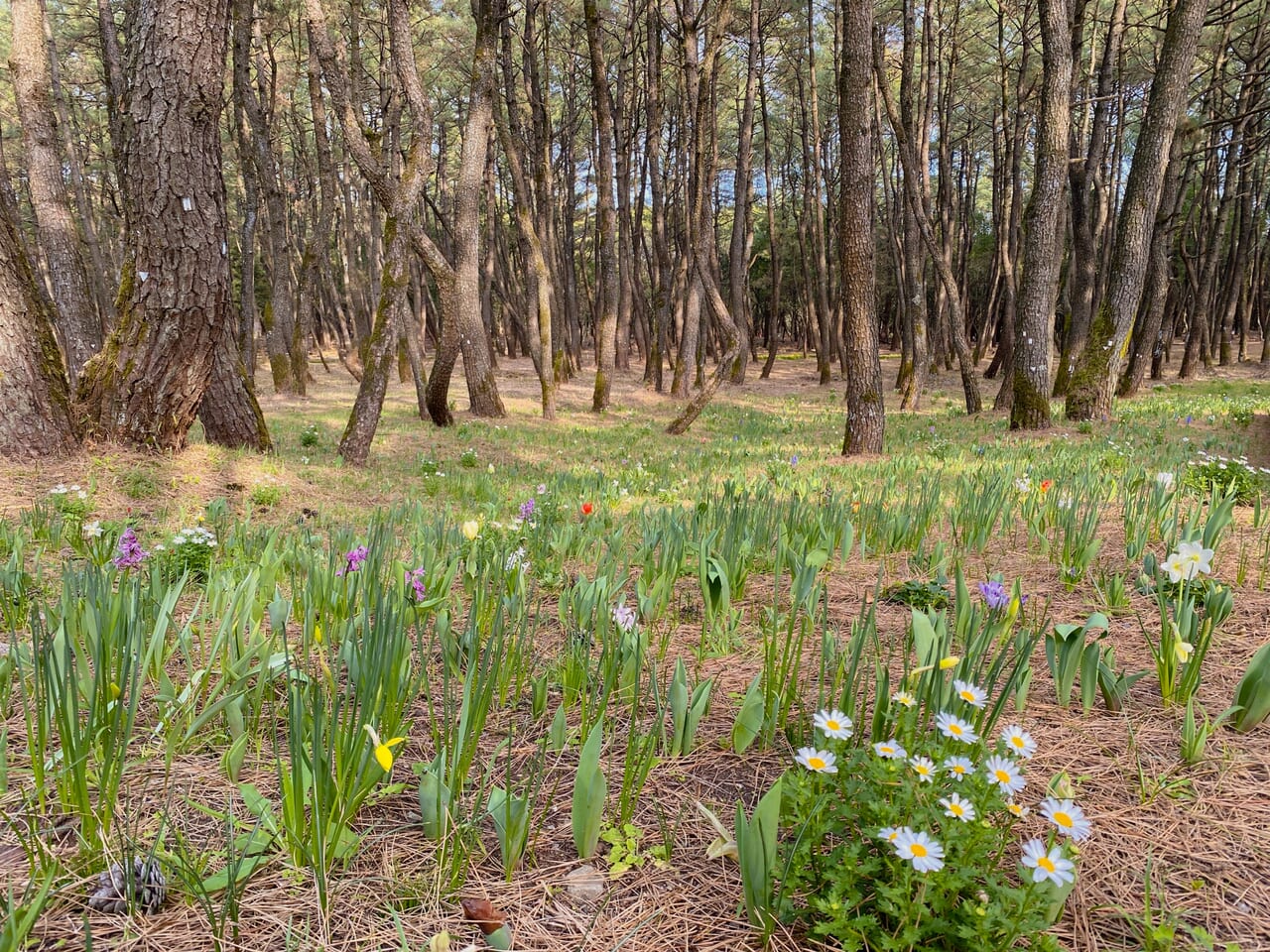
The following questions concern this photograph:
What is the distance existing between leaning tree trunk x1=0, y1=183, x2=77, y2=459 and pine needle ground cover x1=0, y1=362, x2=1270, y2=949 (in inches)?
75.9

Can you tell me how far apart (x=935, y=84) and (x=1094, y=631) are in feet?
77.9

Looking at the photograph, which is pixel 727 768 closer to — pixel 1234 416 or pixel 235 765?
pixel 235 765

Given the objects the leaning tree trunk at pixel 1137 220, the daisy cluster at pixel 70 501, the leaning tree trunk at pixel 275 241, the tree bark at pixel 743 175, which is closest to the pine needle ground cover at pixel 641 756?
the daisy cluster at pixel 70 501

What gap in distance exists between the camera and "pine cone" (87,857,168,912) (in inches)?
45.8

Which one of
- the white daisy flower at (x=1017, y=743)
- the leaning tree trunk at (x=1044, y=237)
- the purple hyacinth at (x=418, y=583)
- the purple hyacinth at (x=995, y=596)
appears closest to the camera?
the white daisy flower at (x=1017, y=743)

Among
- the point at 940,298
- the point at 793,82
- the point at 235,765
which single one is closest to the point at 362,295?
the point at 793,82

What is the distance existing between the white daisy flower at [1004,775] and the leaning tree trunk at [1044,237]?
8.58 m

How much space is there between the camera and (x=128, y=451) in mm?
5082

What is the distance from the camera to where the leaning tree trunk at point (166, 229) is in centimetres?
490

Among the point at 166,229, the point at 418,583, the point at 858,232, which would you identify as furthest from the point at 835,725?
the point at 858,232

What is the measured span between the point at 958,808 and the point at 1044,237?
30.3 feet

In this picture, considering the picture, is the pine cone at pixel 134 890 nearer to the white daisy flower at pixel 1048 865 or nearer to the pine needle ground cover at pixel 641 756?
the pine needle ground cover at pixel 641 756

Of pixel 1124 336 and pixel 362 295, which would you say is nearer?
pixel 1124 336

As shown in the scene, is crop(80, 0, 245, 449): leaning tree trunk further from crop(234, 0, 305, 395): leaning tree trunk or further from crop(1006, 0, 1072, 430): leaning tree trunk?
crop(234, 0, 305, 395): leaning tree trunk
